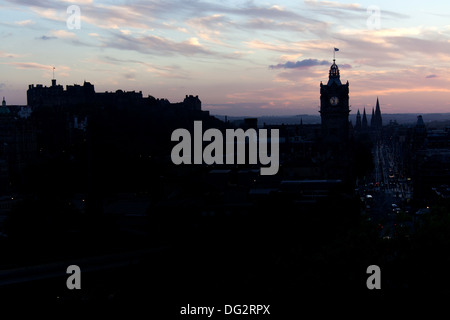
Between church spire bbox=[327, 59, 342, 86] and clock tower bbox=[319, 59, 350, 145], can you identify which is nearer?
clock tower bbox=[319, 59, 350, 145]

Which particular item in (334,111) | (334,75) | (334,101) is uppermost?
(334,75)

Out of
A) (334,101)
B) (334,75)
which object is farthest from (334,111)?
(334,75)

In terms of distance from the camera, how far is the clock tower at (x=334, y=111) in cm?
9381

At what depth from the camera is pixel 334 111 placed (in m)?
94.7

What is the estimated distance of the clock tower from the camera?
9381 cm

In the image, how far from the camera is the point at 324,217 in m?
36.6

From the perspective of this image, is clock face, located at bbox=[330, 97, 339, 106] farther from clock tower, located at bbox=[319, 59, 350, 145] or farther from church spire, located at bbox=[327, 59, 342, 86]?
church spire, located at bbox=[327, 59, 342, 86]

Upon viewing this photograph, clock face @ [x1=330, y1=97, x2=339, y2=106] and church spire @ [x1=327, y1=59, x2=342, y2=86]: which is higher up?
church spire @ [x1=327, y1=59, x2=342, y2=86]

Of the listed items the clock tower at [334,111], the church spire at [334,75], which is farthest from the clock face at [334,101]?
the church spire at [334,75]

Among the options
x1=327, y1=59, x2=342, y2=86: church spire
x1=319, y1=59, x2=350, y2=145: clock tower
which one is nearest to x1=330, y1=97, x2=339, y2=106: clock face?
x1=319, y1=59, x2=350, y2=145: clock tower

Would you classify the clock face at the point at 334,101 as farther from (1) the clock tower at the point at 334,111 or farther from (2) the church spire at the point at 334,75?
(2) the church spire at the point at 334,75

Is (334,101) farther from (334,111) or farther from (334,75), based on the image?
(334,75)

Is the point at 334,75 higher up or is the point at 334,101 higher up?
the point at 334,75
